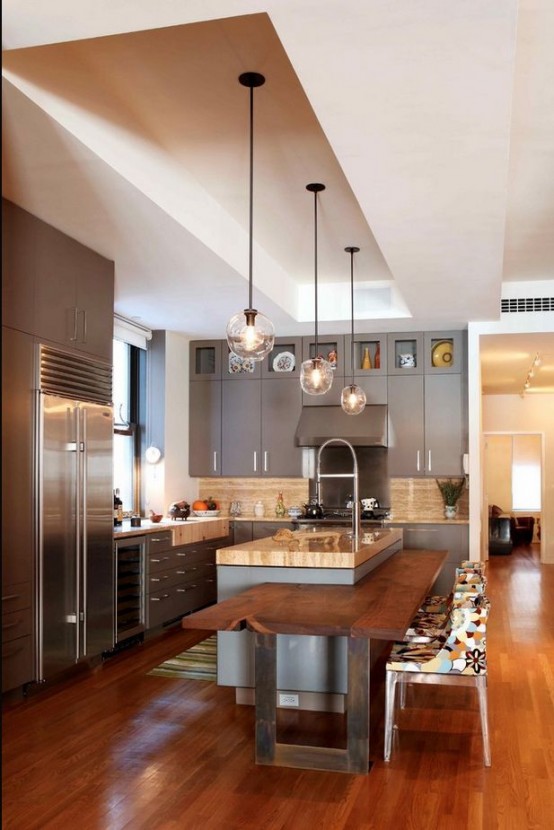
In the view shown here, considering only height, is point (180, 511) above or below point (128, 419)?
below

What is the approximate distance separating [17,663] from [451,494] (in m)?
4.99

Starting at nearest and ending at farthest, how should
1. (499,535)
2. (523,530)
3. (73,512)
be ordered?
1. (73,512)
2. (499,535)
3. (523,530)

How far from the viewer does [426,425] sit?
8258 mm

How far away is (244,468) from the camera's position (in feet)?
28.4

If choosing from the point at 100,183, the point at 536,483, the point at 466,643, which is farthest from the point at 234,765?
the point at 536,483

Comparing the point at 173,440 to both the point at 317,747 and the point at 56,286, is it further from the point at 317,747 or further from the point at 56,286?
the point at 317,747

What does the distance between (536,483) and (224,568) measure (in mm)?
13358

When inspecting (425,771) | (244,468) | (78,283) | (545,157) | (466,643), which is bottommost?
(425,771)

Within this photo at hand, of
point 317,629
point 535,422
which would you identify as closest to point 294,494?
point 317,629

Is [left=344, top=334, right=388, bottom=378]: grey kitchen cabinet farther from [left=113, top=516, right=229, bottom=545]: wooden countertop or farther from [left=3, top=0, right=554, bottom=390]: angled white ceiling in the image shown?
[left=113, top=516, right=229, bottom=545]: wooden countertop

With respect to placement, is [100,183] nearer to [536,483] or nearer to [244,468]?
[244,468]

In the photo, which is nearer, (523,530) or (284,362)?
(284,362)

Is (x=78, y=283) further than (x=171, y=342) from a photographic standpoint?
No

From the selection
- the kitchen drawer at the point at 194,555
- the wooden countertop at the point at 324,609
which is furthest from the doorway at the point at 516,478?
the wooden countertop at the point at 324,609
